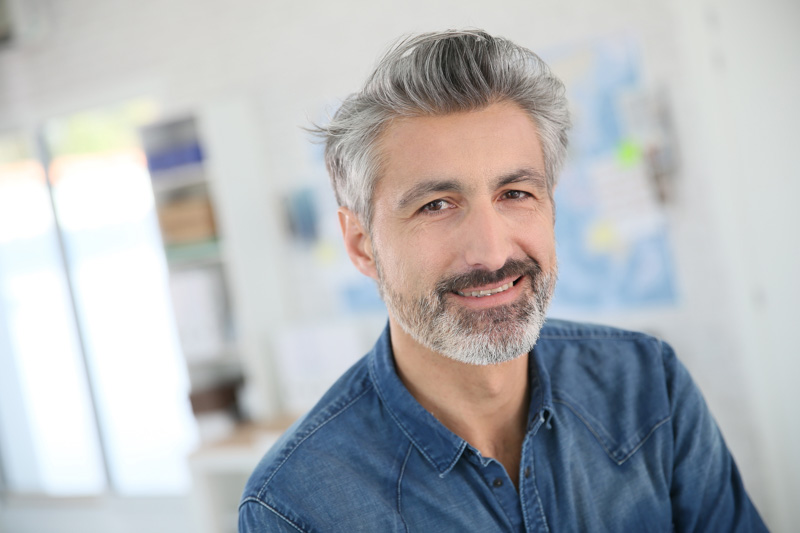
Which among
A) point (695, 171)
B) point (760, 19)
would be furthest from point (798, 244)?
point (760, 19)

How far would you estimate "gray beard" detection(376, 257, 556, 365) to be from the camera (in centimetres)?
114

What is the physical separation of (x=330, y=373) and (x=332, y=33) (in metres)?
1.59

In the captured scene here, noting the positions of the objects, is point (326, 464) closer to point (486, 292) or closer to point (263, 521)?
point (263, 521)

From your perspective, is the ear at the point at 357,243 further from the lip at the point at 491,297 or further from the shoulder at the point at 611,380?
the shoulder at the point at 611,380

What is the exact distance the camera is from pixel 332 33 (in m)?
3.33

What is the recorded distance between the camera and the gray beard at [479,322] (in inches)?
44.7

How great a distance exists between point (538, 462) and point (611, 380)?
23 centimetres

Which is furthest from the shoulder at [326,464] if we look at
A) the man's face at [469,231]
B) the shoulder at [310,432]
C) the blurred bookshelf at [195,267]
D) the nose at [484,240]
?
the blurred bookshelf at [195,267]

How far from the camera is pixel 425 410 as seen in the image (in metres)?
1.21

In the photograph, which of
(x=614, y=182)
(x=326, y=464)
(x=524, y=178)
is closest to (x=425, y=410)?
(x=326, y=464)

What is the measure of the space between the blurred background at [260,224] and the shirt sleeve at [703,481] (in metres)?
1.31

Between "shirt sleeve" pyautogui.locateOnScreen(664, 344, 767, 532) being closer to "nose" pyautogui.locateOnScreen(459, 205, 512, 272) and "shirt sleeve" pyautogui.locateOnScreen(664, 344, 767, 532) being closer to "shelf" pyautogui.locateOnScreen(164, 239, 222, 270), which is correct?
"nose" pyautogui.locateOnScreen(459, 205, 512, 272)

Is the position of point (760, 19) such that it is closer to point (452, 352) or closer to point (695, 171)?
point (695, 171)

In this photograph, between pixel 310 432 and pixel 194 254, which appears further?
pixel 194 254
